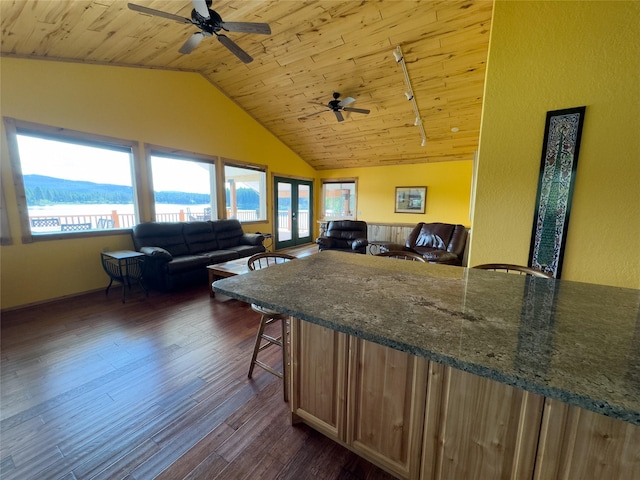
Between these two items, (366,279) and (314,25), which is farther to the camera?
(314,25)

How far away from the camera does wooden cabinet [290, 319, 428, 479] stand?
1057 millimetres

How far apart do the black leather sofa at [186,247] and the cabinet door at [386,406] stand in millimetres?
3294

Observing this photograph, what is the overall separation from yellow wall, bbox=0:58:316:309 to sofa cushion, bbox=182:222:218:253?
83 cm

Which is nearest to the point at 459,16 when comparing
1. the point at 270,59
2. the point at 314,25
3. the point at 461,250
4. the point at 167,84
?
the point at 314,25

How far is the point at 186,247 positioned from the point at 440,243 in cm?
432

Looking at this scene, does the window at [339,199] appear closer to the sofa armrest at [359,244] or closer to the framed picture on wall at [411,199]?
the framed picture on wall at [411,199]

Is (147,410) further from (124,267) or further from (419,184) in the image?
(419,184)

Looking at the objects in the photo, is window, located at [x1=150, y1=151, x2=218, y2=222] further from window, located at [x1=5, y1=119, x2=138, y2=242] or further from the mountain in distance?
window, located at [x1=5, y1=119, x2=138, y2=242]

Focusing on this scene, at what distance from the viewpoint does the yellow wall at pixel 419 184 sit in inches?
257

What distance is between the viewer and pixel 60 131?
3.32 meters

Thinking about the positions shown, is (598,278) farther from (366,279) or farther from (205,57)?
(205,57)

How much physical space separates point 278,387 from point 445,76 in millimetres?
4803

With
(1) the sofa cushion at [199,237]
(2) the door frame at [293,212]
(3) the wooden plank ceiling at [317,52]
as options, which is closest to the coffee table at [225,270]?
(1) the sofa cushion at [199,237]

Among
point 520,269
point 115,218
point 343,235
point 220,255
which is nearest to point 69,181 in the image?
point 115,218
